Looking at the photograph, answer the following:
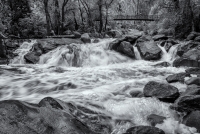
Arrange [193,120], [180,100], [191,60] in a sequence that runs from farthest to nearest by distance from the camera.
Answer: [191,60]
[180,100]
[193,120]

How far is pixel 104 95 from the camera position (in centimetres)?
520

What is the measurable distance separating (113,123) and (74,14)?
25.9 meters

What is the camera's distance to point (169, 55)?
35.6 ft

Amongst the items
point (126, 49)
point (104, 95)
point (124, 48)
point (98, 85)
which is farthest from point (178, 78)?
point (124, 48)

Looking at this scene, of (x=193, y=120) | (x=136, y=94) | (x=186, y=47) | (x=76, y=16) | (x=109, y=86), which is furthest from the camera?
(x=76, y=16)

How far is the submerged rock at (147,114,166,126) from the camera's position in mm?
3398

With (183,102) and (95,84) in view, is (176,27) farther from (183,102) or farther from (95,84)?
(183,102)

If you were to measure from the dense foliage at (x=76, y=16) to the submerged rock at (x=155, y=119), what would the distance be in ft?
40.6

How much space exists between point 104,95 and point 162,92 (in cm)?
173

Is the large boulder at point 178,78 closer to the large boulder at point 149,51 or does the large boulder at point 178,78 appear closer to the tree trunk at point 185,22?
the large boulder at point 149,51

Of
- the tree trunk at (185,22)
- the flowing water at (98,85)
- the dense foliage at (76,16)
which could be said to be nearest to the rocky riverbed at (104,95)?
the flowing water at (98,85)

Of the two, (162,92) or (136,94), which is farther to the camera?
(136,94)

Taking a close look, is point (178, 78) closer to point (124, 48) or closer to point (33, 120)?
point (33, 120)

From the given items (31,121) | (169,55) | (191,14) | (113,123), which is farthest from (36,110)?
(191,14)
